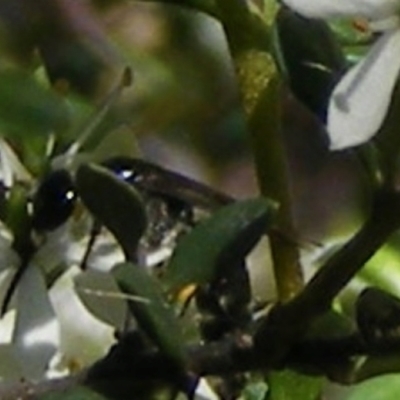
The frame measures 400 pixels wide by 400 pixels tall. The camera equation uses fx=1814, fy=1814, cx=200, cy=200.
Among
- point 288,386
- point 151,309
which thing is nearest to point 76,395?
point 151,309

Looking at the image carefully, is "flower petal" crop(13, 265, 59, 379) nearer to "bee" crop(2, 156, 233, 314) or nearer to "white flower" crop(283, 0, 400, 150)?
"bee" crop(2, 156, 233, 314)

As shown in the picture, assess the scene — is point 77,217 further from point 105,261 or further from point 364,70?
point 364,70

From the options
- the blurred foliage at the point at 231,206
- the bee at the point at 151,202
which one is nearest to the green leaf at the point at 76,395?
the blurred foliage at the point at 231,206

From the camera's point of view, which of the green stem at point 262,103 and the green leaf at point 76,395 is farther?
the green stem at point 262,103

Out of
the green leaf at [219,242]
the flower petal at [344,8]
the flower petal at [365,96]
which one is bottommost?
the green leaf at [219,242]

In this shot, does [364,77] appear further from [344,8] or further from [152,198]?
[152,198]

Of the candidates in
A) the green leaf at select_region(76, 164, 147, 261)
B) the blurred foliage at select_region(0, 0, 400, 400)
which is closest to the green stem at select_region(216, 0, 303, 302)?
the blurred foliage at select_region(0, 0, 400, 400)

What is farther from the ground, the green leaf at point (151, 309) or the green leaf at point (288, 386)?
the green leaf at point (151, 309)

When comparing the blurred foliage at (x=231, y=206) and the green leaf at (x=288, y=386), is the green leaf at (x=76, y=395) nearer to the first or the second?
the blurred foliage at (x=231, y=206)
